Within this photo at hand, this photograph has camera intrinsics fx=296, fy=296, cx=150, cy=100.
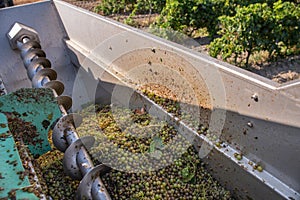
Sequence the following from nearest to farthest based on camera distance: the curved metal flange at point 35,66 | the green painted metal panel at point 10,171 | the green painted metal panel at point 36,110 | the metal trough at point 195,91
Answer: the green painted metal panel at point 10,171 → the metal trough at point 195,91 → the green painted metal panel at point 36,110 → the curved metal flange at point 35,66

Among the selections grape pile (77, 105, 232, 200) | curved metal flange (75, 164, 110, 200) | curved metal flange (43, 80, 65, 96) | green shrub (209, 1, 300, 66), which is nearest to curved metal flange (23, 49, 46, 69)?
curved metal flange (43, 80, 65, 96)

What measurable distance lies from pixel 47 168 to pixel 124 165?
567 mm

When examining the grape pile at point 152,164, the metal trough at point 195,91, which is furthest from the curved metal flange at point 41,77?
the grape pile at point 152,164

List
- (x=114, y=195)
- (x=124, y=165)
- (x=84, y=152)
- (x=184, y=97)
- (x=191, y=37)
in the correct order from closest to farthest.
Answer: (x=84, y=152) → (x=114, y=195) → (x=124, y=165) → (x=184, y=97) → (x=191, y=37)

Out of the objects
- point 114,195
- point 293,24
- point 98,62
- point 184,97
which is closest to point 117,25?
point 98,62

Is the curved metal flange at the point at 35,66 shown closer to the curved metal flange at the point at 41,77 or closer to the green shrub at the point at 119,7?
the curved metal flange at the point at 41,77

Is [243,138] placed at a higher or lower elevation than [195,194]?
higher

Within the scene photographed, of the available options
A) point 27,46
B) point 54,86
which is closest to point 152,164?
point 54,86

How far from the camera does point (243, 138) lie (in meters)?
1.72

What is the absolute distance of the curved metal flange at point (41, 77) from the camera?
2596mm

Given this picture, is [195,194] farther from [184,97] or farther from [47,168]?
[47,168]

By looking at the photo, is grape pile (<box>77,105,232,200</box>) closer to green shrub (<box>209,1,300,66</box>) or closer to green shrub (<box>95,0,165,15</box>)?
green shrub (<box>209,1,300,66</box>)

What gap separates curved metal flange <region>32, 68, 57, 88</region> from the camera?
8.52 ft

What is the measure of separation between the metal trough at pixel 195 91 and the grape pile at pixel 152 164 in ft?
0.27
